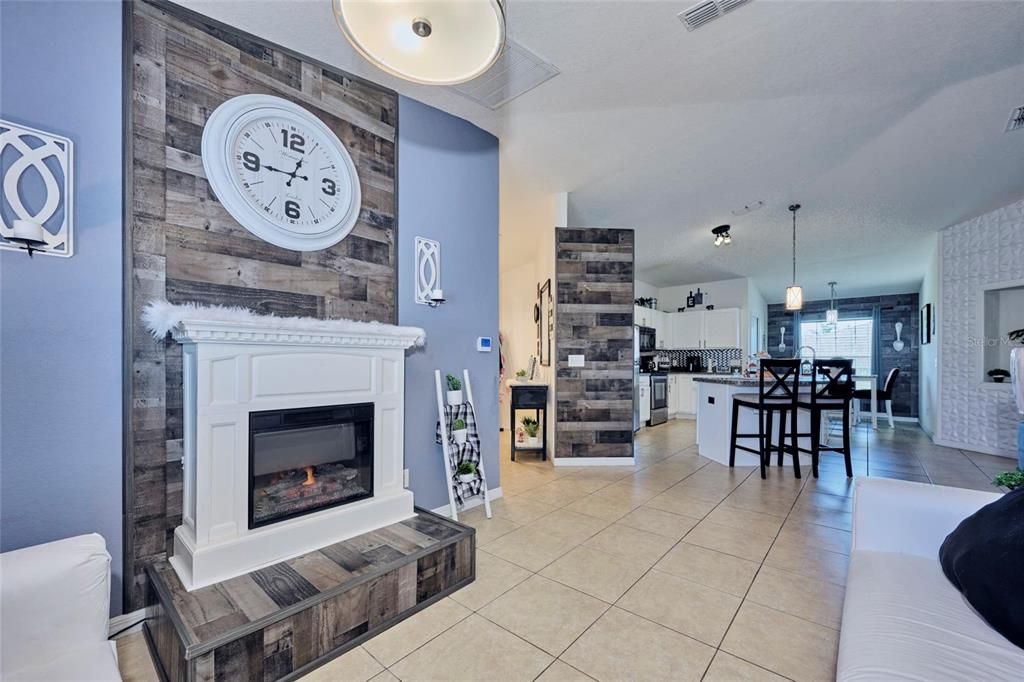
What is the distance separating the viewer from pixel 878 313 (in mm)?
8992

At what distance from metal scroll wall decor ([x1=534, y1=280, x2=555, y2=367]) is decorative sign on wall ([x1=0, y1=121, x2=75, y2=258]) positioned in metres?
3.62

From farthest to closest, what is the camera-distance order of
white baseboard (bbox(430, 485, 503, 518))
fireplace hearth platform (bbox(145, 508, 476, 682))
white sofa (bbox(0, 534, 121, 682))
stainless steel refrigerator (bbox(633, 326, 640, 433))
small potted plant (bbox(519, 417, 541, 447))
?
small potted plant (bbox(519, 417, 541, 447)) < stainless steel refrigerator (bbox(633, 326, 640, 433)) < white baseboard (bbox(430, 485, 503, 518)) < fireplace hearth platform (bbox(145, 508, 476, 682)) < white sofa (bbox(0, 534, 121, 682))

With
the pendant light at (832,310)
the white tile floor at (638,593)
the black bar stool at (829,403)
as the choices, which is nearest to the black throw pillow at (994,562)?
the white tile floor at (638,593)

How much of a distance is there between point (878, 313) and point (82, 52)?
39.5 ft

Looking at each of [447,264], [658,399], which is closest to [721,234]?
[658,399]

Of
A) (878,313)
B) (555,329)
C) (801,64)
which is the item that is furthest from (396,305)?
(878,313)

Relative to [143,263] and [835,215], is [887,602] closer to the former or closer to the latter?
[143,263]

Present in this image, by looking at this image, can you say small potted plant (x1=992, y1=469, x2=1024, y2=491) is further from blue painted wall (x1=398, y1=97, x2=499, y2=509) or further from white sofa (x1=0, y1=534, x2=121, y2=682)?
white sofa (x1=0, y1=534, x2=121, y2=682)

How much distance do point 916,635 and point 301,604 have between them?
192cm

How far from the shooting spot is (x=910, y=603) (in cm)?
126

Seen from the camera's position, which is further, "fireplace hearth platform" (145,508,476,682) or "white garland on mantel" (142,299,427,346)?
"white garland on mantel" (142,299,427,346)

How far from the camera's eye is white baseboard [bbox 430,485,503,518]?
119 inches

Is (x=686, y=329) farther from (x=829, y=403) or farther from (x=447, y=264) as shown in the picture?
(x=447, y=264)

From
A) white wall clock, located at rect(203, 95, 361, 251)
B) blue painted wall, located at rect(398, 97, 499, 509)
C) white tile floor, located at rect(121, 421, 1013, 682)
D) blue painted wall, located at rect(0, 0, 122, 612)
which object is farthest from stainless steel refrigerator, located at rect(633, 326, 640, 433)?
blue painted wall, located at rect(0, 0, 122, 612)
